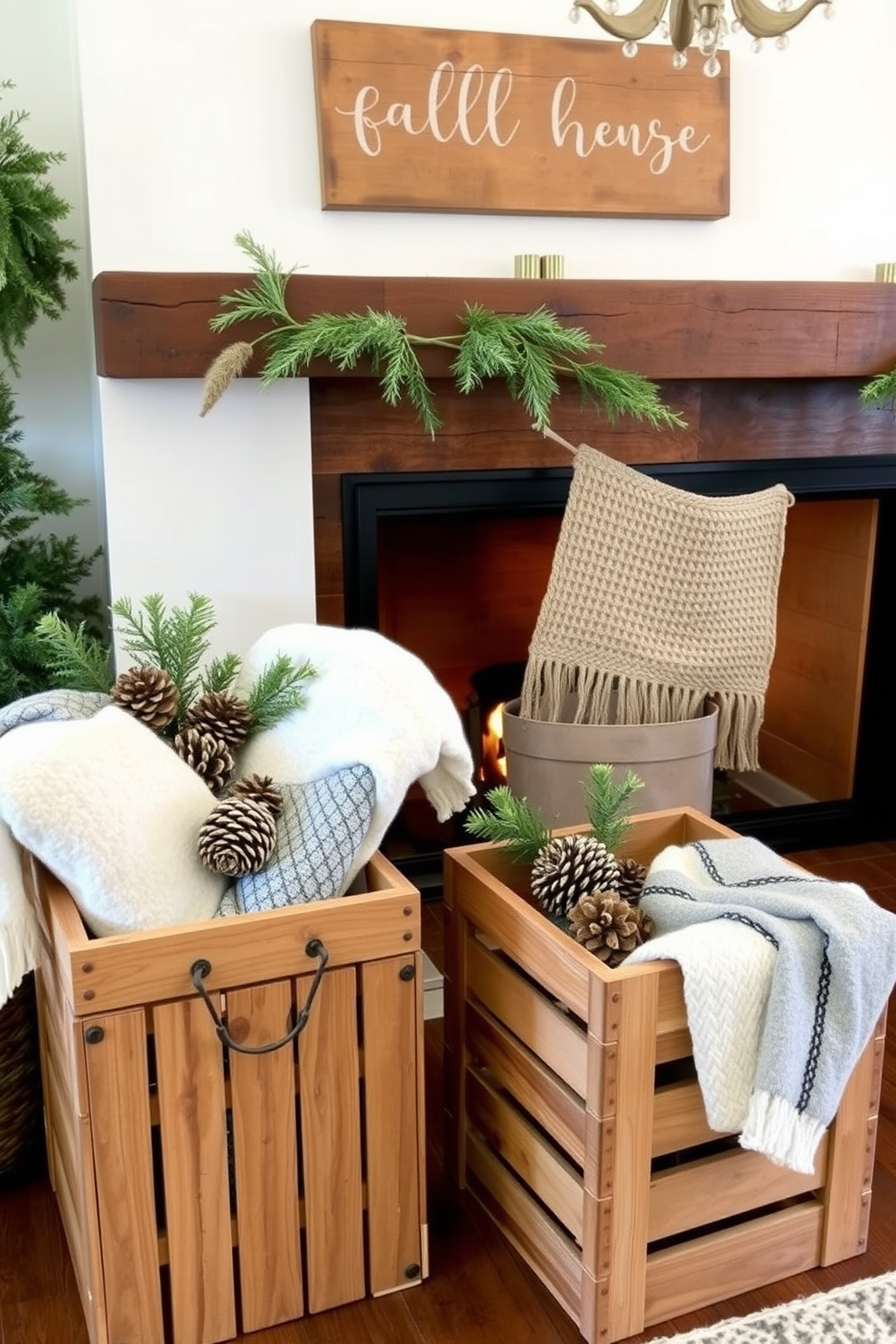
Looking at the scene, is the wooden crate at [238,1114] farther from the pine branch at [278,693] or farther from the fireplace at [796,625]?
the fireplace at [796,625]

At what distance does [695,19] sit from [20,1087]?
1492mm

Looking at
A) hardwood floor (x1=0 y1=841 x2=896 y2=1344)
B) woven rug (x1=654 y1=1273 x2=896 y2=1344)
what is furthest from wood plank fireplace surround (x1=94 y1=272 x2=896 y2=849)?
woven rug (x1=654 y1=1273 x2=896 y2=1344)

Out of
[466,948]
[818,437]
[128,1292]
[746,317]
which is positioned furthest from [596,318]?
[128,1292]

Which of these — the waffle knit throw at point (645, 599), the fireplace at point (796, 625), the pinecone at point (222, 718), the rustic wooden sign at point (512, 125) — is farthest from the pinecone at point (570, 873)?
the rustic wooden sign at point (512, 125)

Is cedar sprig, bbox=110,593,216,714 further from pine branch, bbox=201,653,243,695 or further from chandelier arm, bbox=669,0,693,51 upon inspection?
chandelier arm, bbox=669,0,693,51

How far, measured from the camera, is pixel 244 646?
199cm

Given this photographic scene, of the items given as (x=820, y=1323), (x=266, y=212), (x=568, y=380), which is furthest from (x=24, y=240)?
(x=820, y=1323)

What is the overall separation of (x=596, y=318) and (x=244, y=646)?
763 mm

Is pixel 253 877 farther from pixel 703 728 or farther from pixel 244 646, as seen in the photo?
pixel 703 728

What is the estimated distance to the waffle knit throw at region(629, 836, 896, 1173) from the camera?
4.09ft

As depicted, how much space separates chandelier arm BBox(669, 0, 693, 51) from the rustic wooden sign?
733 millimetres

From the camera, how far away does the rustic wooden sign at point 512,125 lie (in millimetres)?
1879

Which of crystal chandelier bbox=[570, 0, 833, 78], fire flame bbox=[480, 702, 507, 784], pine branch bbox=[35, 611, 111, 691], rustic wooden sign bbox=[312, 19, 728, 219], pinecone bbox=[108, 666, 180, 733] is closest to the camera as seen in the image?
crystal chandelier bbox=[570, 0, 833, 78]

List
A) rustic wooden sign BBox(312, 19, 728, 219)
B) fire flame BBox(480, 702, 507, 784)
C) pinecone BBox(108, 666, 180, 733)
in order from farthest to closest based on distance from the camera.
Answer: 1. fire flame BBox(480, 702, 507, 784)
2. rustic wooden sign BBox(312, 19, 728, 219)
3. pinecone BBox(108, 666, 180, 733)
